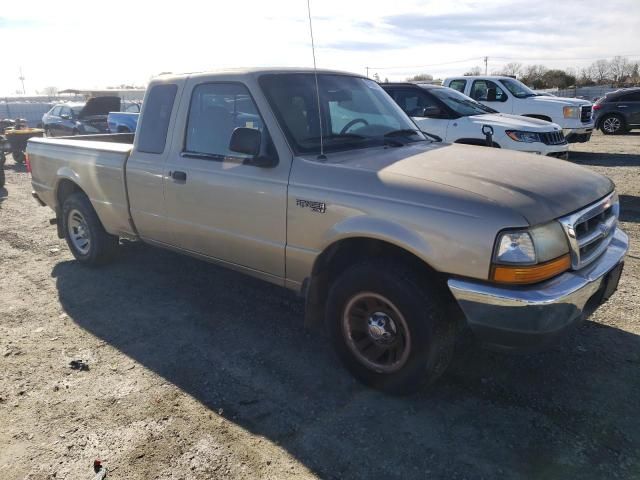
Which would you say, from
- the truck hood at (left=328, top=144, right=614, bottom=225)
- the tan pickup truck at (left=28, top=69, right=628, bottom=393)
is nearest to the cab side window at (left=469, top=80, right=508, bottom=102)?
the tan pickup truck at (left=28, top=69, right=628, bottom=393)

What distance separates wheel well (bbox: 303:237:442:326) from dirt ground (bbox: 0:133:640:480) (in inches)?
19.0

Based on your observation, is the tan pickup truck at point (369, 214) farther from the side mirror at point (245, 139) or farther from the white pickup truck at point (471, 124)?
the white pickup truck at point (471, 124)

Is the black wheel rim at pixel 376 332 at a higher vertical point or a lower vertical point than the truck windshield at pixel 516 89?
lower

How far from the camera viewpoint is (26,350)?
3.99 m

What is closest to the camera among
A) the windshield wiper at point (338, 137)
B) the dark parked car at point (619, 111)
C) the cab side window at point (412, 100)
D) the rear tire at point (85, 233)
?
the windshield wiper at point (338, 137)

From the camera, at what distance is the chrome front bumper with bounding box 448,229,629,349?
2594 mm

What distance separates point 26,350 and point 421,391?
A: 3.02 m

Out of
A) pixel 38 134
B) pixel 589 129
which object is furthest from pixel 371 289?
pixel 38 134

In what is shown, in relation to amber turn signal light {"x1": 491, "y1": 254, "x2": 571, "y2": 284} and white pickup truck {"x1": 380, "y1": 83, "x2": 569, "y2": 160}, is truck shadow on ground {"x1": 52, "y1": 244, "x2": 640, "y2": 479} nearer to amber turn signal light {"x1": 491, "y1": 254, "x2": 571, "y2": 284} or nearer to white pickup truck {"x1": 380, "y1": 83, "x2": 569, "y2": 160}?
amber turn signal light {"x1": 491, "y1": 254, "x2": 571, "y2": 284}

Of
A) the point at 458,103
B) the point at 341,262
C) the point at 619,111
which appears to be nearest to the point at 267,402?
the point at 341,262

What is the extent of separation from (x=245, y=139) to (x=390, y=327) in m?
1.55

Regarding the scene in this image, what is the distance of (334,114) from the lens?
12.9 ft

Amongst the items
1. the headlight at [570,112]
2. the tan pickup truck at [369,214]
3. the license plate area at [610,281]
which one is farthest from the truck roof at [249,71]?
the headlight at [570,112]

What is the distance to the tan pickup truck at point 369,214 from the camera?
2.68 m
